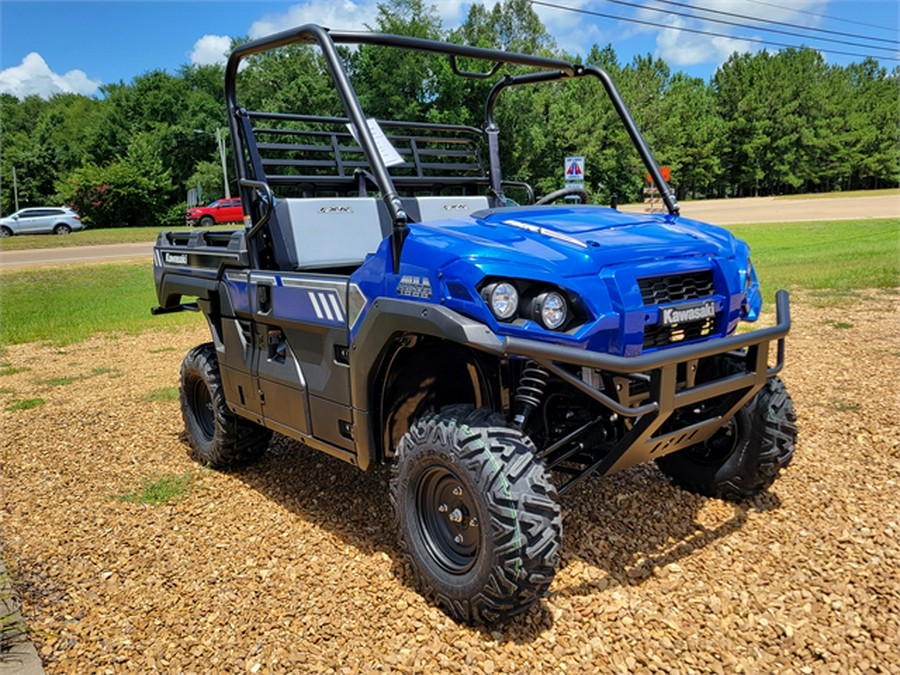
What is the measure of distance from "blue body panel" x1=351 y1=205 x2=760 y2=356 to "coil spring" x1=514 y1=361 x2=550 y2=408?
0.29 metres

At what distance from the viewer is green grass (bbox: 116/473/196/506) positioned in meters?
4.50

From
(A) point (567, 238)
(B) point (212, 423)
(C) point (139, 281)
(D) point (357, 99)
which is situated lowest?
(C) point (139, 281)

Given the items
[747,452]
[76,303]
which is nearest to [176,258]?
[747,452]

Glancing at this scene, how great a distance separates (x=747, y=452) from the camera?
12.4ft

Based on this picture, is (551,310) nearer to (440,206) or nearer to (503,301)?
(503,301)

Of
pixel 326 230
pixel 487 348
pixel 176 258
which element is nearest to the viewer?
pixel 487 348

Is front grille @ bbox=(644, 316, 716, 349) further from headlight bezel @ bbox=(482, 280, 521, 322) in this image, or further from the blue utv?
headlight bezel @ bbox=(482, 280, 521, 322)

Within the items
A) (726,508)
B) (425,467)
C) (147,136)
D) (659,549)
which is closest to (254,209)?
(425,467)

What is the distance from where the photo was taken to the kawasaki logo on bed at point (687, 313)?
2881mm

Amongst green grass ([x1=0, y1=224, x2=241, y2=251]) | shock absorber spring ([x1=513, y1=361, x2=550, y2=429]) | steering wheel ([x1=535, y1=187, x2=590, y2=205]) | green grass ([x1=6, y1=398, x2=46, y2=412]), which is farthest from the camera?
green grass ([x1=0, y1=224, x2=241, y2=251])

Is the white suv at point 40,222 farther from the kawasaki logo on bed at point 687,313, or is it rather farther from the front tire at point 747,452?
the kawasaki logo on bed at point 687,313

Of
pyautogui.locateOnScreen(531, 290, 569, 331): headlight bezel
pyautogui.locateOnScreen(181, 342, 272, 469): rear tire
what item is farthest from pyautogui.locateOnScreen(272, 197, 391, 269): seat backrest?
pyautogui.locateOnScreen(531, 290, 569, 331): headlight bezel

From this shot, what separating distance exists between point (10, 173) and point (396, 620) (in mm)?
61205

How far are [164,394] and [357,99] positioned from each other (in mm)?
4744
